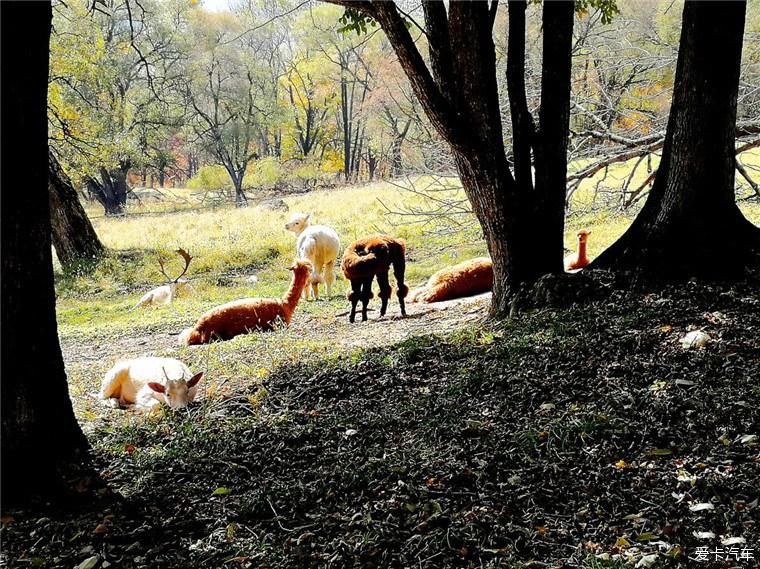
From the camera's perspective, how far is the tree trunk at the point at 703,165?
5.71 meters

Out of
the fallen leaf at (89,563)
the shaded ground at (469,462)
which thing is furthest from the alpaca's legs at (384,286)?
the fallen leaf at (89,563)

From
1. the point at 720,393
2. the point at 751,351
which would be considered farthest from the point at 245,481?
the point at 751,351

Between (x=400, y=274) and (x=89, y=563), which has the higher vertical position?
(x=400, y=274)

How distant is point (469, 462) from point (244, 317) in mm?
5460

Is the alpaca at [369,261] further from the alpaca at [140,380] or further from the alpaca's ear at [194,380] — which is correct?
the alpaca's ear at [194,380]

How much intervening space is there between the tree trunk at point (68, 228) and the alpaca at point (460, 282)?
10.5 metres

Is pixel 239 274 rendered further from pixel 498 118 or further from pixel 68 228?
pixel 498 118

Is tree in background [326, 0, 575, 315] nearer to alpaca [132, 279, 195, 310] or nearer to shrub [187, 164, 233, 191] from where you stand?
alpaca [132, 279, 195, 310]

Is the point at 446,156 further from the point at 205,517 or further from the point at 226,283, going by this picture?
the point at 205,517

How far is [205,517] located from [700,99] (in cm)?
509

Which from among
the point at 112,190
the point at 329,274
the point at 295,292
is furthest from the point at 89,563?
the point at 112,190

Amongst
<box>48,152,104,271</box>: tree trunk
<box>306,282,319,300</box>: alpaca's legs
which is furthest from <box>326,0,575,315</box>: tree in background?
<box>48,152,104,271</box>: tree trunk

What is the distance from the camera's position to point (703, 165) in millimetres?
5863

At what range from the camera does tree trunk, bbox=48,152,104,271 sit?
1694 centimetres
